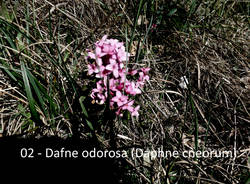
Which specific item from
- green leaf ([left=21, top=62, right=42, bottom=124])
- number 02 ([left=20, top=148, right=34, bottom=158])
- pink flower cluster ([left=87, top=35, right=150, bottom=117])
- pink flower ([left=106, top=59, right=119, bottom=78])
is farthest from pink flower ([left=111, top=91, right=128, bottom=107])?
number 02 ([left=20, top=148, right=34, bottom=158])

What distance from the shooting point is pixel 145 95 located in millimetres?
1512

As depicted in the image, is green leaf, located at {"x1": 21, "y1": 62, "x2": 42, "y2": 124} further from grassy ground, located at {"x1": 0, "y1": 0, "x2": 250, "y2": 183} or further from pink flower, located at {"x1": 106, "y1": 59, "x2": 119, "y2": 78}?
pink flower, located at {"x1": 106, "y1": 59, "x2": 119, "y2": 78}

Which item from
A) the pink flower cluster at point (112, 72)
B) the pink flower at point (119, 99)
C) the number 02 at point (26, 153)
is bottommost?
the number 02 at point (26, 153)

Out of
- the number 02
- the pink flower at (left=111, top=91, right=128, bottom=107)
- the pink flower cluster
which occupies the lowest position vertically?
the number 02

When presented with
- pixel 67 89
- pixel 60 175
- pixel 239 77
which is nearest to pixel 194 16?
pixel 239 77

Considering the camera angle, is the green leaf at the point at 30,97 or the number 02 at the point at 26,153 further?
the number 02 at the point at 26,153

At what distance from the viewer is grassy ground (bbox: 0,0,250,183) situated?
127 cm

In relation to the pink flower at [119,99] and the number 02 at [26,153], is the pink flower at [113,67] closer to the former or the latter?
the pink flower at [119,99]

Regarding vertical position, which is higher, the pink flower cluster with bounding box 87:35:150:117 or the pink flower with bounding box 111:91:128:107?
the pink flower cluster with bounding box 87:35:150:117

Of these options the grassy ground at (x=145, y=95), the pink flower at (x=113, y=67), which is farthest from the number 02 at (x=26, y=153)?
the pink flower at (x=113, y=67)

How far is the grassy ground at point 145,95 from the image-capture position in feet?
4.17

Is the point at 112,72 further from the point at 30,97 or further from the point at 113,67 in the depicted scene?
the point at 30,97

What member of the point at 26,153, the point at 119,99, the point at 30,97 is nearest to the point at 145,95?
the point at 119,99

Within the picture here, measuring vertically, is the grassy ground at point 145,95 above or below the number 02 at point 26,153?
above
